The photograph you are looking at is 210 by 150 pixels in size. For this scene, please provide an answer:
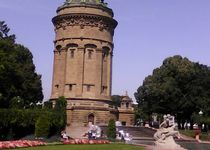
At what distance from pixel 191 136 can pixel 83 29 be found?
23.3 m

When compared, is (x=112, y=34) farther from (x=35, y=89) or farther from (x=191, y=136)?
(x=191, y=136)

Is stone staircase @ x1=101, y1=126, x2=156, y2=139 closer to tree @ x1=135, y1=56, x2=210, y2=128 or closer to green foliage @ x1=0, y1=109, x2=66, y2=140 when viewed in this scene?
tree @ x1=135, y1=56, x2=210, y2=128

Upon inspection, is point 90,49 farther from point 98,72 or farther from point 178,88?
point 178,88

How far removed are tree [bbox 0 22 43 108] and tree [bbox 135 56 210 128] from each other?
61.8 feet

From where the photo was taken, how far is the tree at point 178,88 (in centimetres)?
7181

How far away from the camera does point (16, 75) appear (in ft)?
193

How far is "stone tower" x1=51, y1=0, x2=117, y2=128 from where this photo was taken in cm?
6794

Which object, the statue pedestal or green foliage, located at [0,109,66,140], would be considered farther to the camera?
green foliage, located at [0,109,66,140]

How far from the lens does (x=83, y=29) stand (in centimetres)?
6956

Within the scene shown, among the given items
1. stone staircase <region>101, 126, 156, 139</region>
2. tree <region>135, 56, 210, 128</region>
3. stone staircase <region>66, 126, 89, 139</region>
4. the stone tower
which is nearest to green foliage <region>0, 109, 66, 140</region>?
stone staircase <region>66, 126, 89, 139</region>

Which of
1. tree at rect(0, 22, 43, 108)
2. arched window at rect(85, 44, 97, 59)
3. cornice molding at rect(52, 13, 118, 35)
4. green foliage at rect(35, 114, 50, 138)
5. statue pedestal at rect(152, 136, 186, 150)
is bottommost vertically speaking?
statue pedestal at rect(152, 136, 186, 150)

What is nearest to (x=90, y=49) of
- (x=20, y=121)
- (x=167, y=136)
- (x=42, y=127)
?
(x=20, y=121)

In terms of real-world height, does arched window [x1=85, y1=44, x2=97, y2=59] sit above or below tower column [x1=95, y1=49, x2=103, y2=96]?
above

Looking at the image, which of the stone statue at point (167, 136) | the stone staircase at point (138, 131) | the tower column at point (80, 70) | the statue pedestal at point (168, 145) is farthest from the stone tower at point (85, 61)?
the statue pedestal at point (168, 145)
